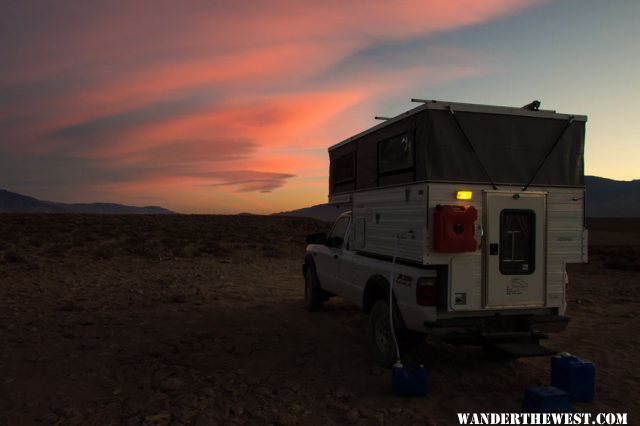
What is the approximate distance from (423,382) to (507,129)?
310cm

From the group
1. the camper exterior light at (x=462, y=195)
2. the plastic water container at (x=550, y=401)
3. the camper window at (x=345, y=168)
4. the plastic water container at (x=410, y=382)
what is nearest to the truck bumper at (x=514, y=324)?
the plastic water container at (x=410, y=382)

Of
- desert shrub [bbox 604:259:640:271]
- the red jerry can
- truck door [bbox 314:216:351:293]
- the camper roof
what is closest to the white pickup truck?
the red jerry can

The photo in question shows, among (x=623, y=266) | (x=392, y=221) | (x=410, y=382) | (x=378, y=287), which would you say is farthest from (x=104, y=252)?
(x=623, y=266)

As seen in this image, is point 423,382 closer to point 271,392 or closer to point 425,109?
point 271,392

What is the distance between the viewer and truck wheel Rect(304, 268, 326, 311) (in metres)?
9.51

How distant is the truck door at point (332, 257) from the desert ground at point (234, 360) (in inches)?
29.3

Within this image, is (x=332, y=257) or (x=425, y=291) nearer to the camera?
(x=425, y=291)

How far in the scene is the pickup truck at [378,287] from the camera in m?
5.53

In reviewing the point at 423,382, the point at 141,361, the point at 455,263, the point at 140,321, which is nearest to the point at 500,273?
the point at 455,263

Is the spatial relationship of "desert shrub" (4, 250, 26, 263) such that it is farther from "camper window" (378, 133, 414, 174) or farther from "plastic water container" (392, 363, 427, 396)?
"plastic water container" (392, 363, 427, 396)

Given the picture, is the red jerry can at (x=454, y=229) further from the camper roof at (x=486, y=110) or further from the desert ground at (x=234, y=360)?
the desert ground at (x=234, y=360)

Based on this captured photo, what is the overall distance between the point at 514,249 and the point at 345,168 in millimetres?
3313

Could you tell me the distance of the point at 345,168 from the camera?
8352mm

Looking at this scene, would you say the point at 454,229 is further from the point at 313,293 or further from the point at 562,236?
the point at 313,293
